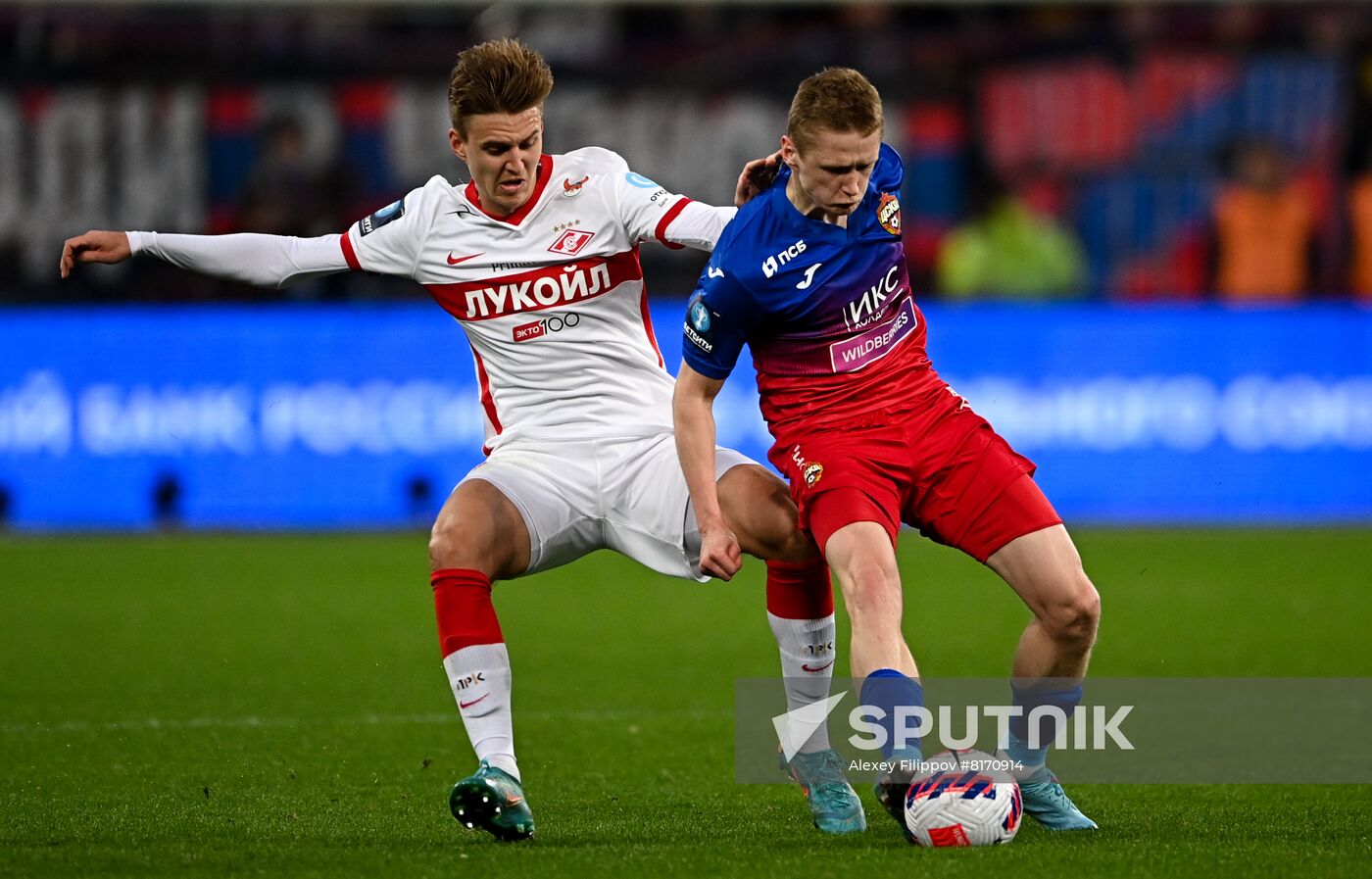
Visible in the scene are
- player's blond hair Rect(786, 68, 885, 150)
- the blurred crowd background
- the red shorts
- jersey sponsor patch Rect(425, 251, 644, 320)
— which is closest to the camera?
player's blond hair Rect(786, 68, 885, 150)

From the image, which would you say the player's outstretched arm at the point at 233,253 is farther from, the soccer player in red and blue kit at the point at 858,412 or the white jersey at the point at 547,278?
the soccer player in red and blue kit at the point at 858,412

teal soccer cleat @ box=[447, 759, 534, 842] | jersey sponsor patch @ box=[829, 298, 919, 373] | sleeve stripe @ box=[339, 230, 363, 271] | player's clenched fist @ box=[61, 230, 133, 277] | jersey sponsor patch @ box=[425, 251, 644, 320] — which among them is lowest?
teal soccer cleat @ box=[447, 759, 534, 842]

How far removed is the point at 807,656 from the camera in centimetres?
598

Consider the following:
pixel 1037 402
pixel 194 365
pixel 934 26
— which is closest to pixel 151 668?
pixel 194 365

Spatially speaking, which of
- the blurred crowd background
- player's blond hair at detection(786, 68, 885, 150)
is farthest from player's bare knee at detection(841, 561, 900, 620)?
the blurred crowd background

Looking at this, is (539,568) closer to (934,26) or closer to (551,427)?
(551,427)

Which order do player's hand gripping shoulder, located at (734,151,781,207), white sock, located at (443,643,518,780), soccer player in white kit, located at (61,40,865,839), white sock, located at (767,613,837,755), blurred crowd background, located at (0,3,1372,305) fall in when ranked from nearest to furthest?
white sock, located at (443,643,518,780) < soccer player in white kit, located at (61,40,865,839) < player's hand gripping shoulder, located at (734,151,781,207) < white sock, located at (767,613,837,755) < blurred crowd background, located at (0,3,1372,305)

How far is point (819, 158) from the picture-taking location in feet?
17.6

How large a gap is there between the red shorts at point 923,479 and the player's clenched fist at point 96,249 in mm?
2045

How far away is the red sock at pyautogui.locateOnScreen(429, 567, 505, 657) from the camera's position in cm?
566

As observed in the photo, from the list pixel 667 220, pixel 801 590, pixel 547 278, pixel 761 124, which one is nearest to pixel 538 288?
pixel 547 278

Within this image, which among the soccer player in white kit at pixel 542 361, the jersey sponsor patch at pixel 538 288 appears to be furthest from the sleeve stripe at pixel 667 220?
the jersey sponsor patch at pixel 538 288

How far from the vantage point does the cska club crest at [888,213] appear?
5688mm

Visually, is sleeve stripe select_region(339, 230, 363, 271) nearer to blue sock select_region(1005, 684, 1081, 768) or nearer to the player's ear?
the player's ear
